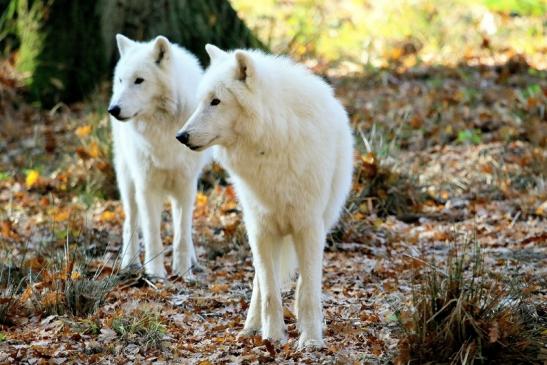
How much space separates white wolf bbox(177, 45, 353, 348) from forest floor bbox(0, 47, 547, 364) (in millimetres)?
365

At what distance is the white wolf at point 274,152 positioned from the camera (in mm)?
4605

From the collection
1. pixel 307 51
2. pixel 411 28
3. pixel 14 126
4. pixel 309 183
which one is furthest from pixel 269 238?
pixel 411 28

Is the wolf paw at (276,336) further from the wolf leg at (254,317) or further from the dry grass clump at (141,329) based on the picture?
the dry grass clump at (141,329)

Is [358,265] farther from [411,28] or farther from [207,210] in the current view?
[411,28]

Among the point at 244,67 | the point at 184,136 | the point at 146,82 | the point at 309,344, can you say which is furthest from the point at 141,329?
the point at 146,82

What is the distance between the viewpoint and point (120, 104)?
6316 mm

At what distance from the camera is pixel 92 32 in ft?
38.8

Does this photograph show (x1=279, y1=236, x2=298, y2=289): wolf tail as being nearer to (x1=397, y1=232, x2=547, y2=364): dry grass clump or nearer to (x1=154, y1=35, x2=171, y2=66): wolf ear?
(x1=397, y1=232, x2=547, y2=364): dry grass clump

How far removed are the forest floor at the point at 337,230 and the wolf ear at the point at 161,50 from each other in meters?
1.68

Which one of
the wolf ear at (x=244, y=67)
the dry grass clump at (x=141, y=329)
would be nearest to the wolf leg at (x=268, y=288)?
the dry grass clump at (x=141, y=329)

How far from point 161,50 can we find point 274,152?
227 centimetres

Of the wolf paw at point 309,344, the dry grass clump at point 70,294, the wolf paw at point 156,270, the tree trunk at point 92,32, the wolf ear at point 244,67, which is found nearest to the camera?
the wolf ear at point 244,67

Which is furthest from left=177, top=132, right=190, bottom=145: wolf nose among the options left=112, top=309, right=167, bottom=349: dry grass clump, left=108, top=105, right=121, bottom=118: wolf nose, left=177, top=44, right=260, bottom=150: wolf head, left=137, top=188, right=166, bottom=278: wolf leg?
left=137, top=188, right=166, bottom=278: wolf leg

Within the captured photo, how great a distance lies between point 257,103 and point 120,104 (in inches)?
81.0
